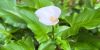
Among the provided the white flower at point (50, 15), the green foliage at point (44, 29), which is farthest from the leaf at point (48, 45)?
the white flower at point (50, 15)

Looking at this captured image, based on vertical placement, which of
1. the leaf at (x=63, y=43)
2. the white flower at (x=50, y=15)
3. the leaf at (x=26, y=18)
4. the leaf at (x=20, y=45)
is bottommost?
the leaf at (x=20, y=45)

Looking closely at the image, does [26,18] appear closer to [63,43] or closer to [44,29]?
[44,29]

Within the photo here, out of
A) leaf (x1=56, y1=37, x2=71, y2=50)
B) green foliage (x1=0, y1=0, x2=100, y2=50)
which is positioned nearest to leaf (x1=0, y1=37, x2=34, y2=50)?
green foliage (x1=0, y1=0, x2=100, y2=50)

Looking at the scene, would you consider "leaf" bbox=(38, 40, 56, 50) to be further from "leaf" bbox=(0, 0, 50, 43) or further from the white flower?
the white flower

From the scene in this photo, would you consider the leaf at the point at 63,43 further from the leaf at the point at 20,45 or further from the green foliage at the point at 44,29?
the leaf at the point at 20,45

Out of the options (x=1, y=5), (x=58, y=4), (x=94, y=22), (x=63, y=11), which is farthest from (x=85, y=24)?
(x=1, y=5)

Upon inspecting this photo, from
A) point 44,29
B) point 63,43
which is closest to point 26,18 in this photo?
point 44,29

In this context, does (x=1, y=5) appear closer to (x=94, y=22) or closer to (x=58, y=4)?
(x=58, y=4)

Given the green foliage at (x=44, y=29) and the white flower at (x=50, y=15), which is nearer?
the white flower at (x=50, y=15)
